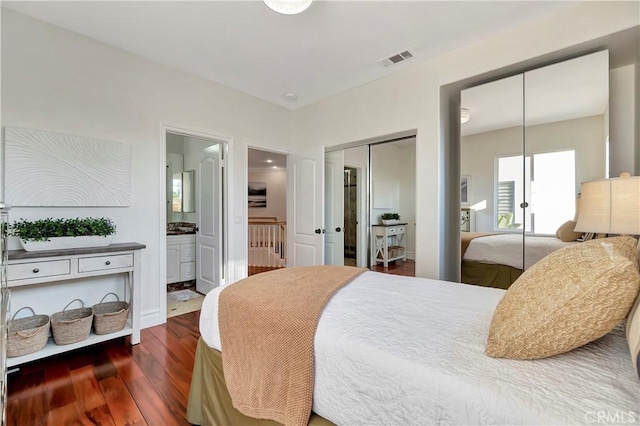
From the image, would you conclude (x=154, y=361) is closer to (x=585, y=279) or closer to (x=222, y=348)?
(x=222, y=348)

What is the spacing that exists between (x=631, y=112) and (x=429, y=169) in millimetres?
1523

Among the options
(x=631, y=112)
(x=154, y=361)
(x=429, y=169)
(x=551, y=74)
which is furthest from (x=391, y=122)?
(x=154, y=361)

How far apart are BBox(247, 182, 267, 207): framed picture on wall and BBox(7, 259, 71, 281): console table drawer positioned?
261 inches

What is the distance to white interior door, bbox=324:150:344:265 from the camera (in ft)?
12.7

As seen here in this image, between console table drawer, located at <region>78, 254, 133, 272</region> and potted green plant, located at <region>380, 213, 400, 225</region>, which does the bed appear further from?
console table drawer, located at <region>78, 254, 133, 272</region>

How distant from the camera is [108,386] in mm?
1885

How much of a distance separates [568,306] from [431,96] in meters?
2.59

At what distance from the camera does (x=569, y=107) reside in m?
2.24

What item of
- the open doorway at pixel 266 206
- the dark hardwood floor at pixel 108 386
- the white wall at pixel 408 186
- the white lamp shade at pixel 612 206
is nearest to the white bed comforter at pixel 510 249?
the white lamp shade at pixel 612 206

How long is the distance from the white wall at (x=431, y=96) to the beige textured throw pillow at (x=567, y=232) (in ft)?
3.04

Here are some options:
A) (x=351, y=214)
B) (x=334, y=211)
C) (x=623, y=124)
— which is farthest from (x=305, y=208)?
(x=623, y=124)

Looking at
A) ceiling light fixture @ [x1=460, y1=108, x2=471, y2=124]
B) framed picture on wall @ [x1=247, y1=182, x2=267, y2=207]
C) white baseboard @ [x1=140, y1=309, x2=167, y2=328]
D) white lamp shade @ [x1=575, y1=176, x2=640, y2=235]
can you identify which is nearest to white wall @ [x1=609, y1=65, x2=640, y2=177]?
white lamp shade @ [x1=575, y1=176, x2=640, y2=235]

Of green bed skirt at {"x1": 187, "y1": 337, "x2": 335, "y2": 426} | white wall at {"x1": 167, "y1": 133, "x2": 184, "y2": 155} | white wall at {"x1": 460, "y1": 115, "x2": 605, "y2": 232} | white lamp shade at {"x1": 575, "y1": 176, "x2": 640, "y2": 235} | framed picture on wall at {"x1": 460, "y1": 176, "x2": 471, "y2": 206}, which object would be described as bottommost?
green bed skirt at {"x1": 187, "y1": 337, "x2": 335, "y2": 426}

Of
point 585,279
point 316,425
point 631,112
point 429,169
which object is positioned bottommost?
point 316,425
